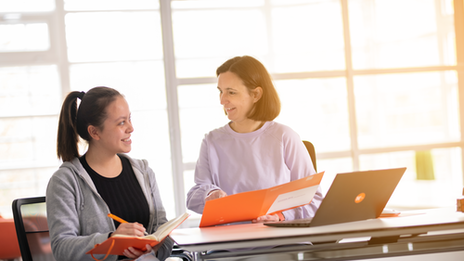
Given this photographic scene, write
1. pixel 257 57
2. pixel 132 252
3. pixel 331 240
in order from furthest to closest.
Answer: pixel 257 57, pixel 132 252, pixel 331 240

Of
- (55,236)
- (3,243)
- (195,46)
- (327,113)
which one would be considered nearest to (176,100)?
(195,46)

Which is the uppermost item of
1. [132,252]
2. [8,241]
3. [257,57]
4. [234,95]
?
[257,57]

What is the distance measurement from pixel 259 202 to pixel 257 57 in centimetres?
258

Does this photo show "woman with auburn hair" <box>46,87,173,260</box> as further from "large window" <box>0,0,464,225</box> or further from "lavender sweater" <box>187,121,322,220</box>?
"large window" <box>0,0,464,225</box>

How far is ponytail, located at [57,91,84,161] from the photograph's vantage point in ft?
5.18

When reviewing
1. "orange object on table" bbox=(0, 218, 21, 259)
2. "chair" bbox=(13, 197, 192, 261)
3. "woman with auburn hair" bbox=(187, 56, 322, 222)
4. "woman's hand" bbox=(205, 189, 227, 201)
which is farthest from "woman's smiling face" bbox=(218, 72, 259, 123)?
"orange object on table" bbox=(0, 218, 21, 259)

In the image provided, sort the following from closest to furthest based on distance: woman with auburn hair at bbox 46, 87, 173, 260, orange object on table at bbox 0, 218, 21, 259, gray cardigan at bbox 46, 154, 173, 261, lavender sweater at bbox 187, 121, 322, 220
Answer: gray cardigan at bbox 46, 154, 173, 261
woman with auburn hair at bbox 46, 87, 173, 260
lavender sweater at bbox 187, 121, 322, 220
orange object on table at bbox 0, 218, 21, 259

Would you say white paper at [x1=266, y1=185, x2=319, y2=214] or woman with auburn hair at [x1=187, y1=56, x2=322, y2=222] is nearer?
white paper at [x1=266, y1=185, x2=319, y2=214]

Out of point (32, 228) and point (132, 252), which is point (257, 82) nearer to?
point (132, 252)

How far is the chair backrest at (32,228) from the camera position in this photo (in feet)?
4.83

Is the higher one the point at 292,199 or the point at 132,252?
the point at 292,199

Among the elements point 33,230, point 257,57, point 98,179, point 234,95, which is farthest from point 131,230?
point 257,57

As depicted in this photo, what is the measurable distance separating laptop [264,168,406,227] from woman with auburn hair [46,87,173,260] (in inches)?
23.9

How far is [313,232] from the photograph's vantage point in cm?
109
